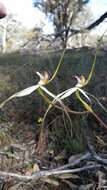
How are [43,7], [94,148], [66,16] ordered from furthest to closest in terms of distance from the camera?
[43,7] < [66,16] < [94,148]

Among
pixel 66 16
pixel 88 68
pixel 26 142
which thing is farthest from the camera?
pixel 66 16

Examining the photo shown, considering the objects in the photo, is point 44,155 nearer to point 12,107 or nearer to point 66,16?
point 12,107

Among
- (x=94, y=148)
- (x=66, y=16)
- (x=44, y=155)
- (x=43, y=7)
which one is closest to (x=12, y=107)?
(x=44, y=155)

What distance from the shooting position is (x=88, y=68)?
4238mm

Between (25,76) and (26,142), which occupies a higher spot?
(25,76)

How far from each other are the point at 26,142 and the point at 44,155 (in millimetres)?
320

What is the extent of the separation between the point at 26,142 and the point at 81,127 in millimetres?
483

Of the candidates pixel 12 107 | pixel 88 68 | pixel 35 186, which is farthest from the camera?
pixel 88 68

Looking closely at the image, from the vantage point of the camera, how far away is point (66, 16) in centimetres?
1014

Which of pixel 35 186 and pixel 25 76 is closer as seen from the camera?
pixel 35 186

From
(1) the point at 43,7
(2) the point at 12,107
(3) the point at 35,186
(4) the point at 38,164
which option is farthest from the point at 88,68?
(1) the point at 43,7

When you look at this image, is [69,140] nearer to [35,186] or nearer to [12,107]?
[35,186]

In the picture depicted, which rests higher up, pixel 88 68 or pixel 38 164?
pixel 88 68

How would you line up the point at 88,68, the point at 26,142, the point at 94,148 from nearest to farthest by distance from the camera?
the point at 94,148, the point at 26,142, the point at 88,68
